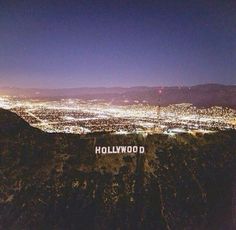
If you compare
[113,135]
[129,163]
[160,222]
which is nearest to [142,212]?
[160,222]

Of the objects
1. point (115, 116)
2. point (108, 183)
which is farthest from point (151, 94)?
Answer: point (108, 183)

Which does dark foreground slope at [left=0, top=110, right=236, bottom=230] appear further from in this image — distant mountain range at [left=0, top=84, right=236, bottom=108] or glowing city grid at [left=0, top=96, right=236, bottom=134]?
distant mountain range at [left=0, top=84, right=236, bottom=108]

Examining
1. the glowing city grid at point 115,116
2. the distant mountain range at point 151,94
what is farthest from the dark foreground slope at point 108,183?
the distant mountain range at point 151,94

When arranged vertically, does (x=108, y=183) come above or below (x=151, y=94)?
below

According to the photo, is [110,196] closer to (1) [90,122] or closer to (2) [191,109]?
(1) [90,122]

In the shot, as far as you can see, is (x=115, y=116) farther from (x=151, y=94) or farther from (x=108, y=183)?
(x=108, y=183)

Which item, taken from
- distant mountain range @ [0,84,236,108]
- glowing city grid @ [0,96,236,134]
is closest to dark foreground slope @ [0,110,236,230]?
glowing city grid @ [0,96,236,134]

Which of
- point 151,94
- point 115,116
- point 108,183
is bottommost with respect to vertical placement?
point 108,183
